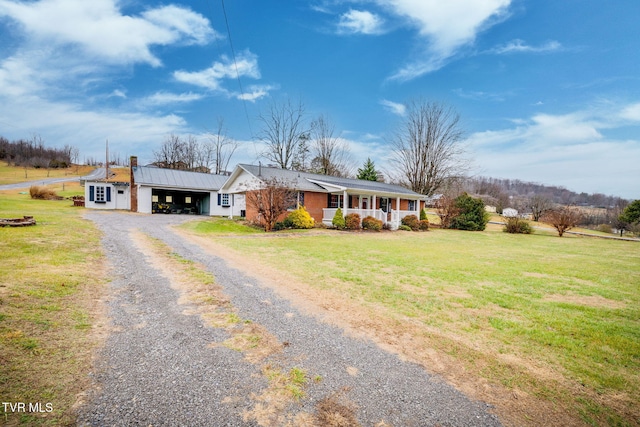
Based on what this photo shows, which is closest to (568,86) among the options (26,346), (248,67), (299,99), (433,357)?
(248,67)

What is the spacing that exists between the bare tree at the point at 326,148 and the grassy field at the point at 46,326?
3582 centimetres

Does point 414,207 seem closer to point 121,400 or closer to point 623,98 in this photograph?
point 623,98

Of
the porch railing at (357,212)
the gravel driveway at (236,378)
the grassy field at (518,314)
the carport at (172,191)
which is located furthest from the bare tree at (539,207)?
the gravel driveway at (236,378)

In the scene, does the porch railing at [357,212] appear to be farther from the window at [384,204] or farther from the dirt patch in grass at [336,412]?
the dirt patch in grass at [336,412]

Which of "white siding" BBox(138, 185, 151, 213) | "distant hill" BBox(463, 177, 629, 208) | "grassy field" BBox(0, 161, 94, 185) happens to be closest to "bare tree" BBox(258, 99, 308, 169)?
"white siding" BBox(138, 185, 151, 213)

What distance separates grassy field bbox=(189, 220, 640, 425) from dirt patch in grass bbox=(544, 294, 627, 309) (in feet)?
0.08

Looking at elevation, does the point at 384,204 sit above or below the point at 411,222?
above

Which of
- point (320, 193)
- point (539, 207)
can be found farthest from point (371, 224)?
point (539, 207)

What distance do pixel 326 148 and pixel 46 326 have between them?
3994cm

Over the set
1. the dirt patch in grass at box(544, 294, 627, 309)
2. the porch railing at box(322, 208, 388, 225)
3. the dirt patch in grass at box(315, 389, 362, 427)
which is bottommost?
the dirt patch in grass at box(544, 294, 627, 309)

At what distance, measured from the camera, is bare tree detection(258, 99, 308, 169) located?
38938mm

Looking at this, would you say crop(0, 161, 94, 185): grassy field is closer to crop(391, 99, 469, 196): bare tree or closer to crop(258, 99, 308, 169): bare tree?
crop(258, 99, 308, 169): bare tree

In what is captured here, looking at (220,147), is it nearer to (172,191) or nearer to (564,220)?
(172,191)

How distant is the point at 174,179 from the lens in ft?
93.5
